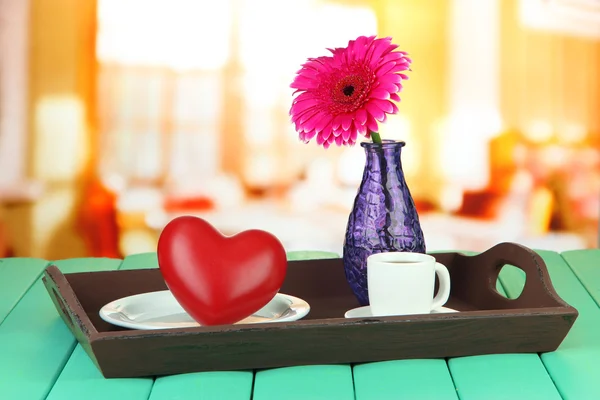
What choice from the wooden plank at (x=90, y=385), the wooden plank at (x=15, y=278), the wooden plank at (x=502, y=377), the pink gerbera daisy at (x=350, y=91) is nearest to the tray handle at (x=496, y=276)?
the wooden plank at (x=502, y=377)

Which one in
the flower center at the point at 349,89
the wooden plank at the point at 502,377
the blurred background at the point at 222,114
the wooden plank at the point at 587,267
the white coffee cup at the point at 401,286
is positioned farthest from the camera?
the blurred background at the point at 222,114

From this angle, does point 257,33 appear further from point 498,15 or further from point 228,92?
point 498,15

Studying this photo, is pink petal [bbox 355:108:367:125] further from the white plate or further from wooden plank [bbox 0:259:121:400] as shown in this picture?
wooden plank [bbox 0:259:121:400]

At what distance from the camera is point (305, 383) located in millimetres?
762

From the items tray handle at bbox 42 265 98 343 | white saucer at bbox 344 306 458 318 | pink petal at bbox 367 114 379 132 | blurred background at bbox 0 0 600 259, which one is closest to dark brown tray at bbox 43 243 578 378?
tray handle at bbox 42 265 98 343

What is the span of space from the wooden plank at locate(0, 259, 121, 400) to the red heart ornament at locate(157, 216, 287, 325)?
0.47 ft

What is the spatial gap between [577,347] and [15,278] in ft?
2.60

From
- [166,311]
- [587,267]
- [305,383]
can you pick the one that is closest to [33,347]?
[166,311]

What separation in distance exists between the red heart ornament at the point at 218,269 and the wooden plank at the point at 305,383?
12 centimetres

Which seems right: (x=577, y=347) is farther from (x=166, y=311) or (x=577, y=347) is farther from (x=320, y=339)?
(x=166, y=311)

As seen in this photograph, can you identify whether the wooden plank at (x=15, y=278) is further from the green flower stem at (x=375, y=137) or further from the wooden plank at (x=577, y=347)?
the wooden plank at (x=577, y=347)

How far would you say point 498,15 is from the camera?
329 cm

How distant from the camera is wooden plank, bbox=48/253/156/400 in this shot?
741mm

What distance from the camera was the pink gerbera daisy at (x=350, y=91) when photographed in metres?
0.98
